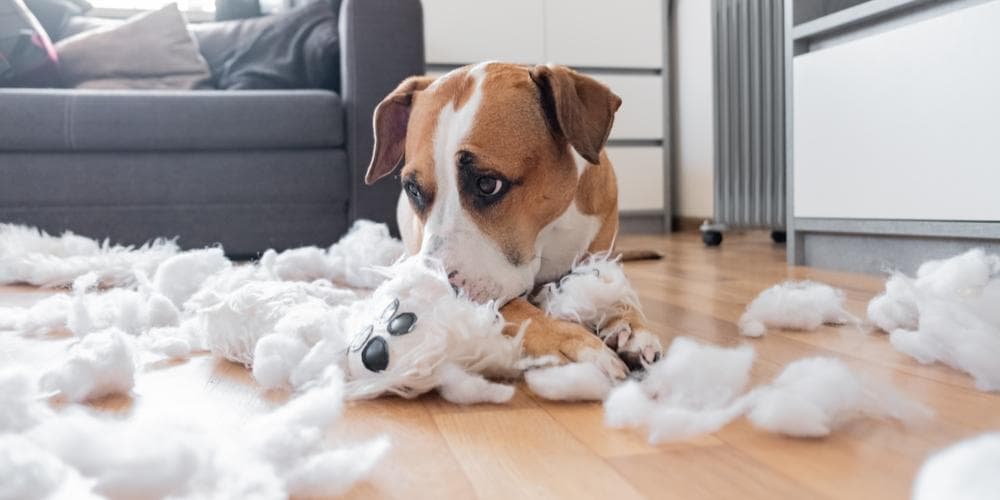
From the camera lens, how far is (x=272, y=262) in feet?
6.75

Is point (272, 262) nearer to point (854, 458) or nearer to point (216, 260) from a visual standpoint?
point (216, 260)

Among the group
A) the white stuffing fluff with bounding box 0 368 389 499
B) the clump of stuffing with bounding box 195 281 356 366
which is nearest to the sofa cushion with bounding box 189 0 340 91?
the clump of stuffing with bounding box 195 281 356 366

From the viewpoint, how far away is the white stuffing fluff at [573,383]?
2.80 ft

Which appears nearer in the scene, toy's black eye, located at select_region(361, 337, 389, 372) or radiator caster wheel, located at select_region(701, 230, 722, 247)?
toy's black eye, located at select_region(361, 337, 389, 372)

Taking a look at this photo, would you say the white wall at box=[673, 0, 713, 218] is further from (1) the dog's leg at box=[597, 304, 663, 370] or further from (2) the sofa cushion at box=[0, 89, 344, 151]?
(1) the dog's leg at box=[597, 304, 663, 370]

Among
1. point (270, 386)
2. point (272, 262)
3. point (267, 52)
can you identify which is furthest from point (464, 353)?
point (267, 52)

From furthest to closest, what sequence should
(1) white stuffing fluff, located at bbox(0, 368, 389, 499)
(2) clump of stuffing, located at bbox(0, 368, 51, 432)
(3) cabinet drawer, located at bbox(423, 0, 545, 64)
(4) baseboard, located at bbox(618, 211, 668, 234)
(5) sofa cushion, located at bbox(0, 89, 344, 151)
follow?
(4) baseboard, located at bbox(618, 211, 668, 234) < (3) cabinet drawer, located at bbox(423, 0, 545, 64) < (5) sofa cushion, located at bbox(0, 89, 344, 151) < (2) clump of stuffing, located at bbox(0, 368, 51, 432) < (1) white stuffing fluff, located at bbox(0, 368, 389, 499)

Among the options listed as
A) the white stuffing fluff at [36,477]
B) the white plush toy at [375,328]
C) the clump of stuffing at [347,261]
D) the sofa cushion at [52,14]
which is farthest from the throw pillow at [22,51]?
the white stuffing fluff at [36,477]

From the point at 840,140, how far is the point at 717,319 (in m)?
0.92

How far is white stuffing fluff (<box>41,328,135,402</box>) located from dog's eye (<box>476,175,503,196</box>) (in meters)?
0.51

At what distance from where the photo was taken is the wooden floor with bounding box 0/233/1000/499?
23.7 inches

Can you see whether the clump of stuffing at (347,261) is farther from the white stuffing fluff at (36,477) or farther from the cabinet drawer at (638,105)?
the cabinet drawer at (638,105)

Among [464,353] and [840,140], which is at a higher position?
[840,140]

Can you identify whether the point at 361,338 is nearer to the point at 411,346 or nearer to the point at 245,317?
the point at 411,346
